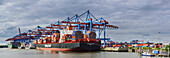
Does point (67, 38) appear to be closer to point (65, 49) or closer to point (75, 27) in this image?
point (65, 49)

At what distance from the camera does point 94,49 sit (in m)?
87.8

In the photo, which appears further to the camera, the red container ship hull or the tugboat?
the tugboat

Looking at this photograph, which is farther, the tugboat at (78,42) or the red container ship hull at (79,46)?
the tugboat at (78,42)

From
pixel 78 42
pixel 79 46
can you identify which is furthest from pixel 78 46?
pixel 78 42

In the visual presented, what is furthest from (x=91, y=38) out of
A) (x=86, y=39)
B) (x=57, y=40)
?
(x=57, y=40)

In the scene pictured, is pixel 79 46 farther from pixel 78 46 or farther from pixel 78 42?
pixel 78 42

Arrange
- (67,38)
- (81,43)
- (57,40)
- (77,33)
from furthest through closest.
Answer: (57,40) → (67,38) → (77,33) → (81,43)

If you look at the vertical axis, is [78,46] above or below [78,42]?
below

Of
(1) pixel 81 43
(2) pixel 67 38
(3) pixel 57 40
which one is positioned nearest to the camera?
(1) pixel 81 43

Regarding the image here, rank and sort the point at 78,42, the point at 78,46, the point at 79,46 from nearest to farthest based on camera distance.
Result: the point at 79,46 < the point at 78,46 < the point at 78,42

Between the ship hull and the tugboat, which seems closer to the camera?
the ship hull

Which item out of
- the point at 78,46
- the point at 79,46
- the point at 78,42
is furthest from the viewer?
the point at 78,42

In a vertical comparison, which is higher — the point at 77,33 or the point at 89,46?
the point at 77,33

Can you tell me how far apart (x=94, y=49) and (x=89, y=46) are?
3.83 metres
